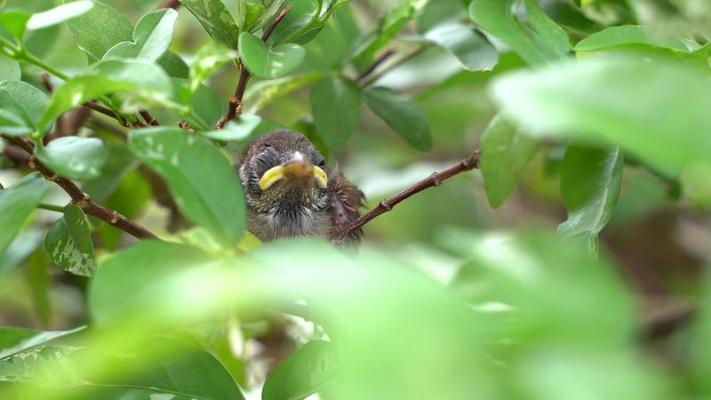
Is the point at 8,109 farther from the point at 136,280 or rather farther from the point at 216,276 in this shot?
the point at 216,276

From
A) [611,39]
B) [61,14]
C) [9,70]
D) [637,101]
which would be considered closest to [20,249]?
[9,70]

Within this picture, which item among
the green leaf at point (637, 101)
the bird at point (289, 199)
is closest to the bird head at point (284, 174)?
the bird at point (289, 199)

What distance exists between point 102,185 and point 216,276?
38.4 inches

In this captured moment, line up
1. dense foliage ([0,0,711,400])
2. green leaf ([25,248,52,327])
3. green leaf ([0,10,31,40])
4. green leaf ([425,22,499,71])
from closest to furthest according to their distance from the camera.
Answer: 1. dense foliage ([0,0,711,400])
2. green leaf ([0,10,31,40])
3. green leaf ([425,22,499,71])
4. green leaf ([25,248,52,327])

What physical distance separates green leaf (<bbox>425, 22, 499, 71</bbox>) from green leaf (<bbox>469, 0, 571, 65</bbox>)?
16 cm

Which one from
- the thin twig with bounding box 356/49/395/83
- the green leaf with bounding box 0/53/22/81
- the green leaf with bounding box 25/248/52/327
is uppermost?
the green leaf with bounding box 0/53/22/81

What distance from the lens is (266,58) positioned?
0.80 metres

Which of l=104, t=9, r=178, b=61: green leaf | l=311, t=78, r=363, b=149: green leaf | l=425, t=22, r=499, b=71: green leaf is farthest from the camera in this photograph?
l=311, t=78, r=363, b=149: green leaf

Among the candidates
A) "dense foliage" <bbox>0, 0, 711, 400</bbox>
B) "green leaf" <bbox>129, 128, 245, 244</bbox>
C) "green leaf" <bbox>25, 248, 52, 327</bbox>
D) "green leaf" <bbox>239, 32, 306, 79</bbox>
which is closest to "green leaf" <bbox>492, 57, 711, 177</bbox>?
"dense foliage" <bbox>0, 0, 711, 400</bbox>

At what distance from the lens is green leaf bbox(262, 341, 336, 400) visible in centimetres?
80

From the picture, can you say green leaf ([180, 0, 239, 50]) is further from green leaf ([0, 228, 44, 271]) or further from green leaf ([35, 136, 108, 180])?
green leaf ([0, 228, 44, 271])

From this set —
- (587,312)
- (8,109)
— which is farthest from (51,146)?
(587,312)

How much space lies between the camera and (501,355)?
0.49 metres

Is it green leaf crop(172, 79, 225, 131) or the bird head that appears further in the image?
the bird head
